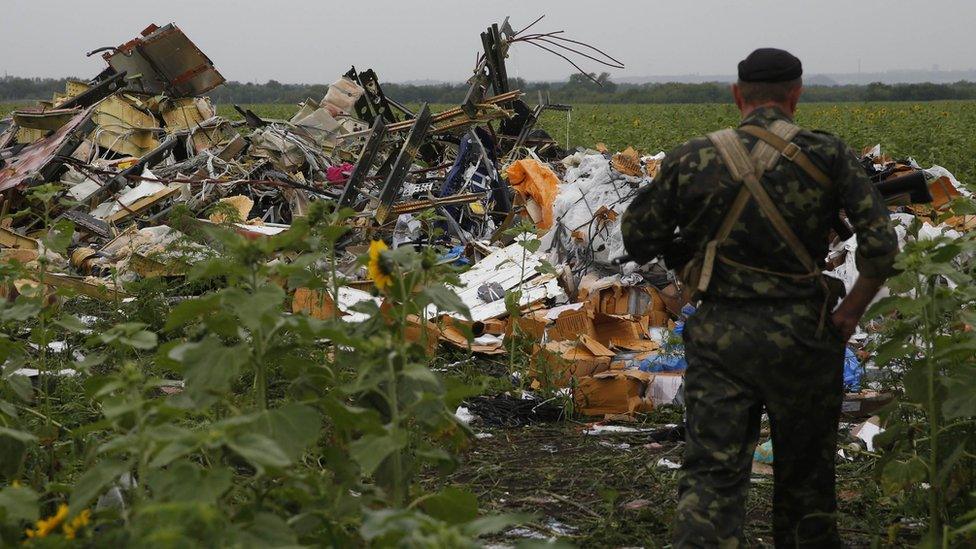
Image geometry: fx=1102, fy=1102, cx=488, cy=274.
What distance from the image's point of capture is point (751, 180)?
10.1ft

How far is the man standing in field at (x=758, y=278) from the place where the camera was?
3.05 meters

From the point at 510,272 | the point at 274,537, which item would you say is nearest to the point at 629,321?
the point at 510,272

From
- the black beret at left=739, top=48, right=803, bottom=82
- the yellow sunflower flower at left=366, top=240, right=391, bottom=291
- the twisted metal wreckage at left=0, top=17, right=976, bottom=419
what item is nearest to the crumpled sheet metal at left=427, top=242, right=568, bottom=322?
the twisted metal wreckage at left=0, top=17, right=976, bottom=419

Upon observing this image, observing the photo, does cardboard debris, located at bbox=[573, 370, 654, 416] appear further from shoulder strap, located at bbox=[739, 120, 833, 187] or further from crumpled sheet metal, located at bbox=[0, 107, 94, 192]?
crumpled sheet metal, located at bbox=[0, 107, 94, 192]

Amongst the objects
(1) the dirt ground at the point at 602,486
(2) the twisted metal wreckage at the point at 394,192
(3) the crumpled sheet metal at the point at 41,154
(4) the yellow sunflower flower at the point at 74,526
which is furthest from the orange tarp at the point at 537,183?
(4) the yellow sunflower flower at the point at 74,526

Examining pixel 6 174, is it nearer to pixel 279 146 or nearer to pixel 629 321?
pixel 279 146

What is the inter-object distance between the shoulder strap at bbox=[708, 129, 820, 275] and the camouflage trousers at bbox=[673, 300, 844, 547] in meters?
0.18

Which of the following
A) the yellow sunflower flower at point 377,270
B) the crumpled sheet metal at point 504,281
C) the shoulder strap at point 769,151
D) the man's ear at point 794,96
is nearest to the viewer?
the yellow sunflower flower at point 377,270

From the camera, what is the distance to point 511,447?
4996 millimetres

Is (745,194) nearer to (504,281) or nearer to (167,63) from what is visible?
(504,281)

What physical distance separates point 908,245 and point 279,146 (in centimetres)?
882

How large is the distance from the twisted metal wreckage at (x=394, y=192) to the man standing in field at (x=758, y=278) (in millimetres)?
269

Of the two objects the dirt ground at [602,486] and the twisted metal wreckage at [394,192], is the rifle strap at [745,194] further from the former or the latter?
the dirt ground at [602,486]

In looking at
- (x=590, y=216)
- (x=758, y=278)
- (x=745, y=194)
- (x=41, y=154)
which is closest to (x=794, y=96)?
(x=745, y=194)
